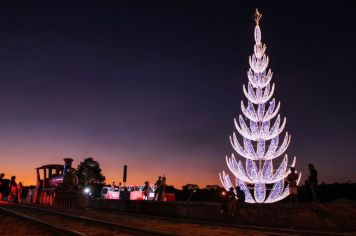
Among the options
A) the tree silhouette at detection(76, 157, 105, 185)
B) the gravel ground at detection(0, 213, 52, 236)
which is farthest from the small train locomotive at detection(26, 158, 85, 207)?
the tree silhouette at detection(76, 157, 105, 185)

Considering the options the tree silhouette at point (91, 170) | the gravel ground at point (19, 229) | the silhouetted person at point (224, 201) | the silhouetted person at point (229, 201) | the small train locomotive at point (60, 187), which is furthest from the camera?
the tree silhouette at point (91, 170)

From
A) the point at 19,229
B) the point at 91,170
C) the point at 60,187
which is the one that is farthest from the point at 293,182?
the point at 91,170

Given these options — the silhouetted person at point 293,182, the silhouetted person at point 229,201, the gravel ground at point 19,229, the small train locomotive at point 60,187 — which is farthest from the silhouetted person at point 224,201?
the small train locomotive at point 60,187

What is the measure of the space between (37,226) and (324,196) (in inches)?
1122

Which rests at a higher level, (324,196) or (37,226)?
(324,196)

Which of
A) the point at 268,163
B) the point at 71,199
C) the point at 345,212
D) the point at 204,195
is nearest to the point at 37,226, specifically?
the point at 345,212

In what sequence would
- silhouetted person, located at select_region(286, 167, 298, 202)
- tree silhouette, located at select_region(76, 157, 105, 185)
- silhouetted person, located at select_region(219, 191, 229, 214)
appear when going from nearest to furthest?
silhouetted person, located at select_region(286, 167, 298, 202), silhouetted person, located at select_region(219, 191, 229, 214), tree silhouette, located at select_region(76, 157, 105, 185)

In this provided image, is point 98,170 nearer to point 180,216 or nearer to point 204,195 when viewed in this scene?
point 204,195

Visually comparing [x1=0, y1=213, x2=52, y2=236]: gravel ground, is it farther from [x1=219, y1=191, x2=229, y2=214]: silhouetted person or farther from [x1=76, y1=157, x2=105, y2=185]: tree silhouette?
[x1=76, y1=157, x2=105, y2=185]: tree silhouette

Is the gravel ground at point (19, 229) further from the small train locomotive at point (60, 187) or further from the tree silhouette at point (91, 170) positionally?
the tree silhouette at point (91, 170)

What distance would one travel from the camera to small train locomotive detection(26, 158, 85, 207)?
29.2m

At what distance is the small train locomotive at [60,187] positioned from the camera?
29172 millimetres

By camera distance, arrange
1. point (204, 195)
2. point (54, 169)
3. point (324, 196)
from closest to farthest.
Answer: point (54, 169) → point (324, 196) → point (204, 195)

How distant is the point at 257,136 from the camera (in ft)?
120
